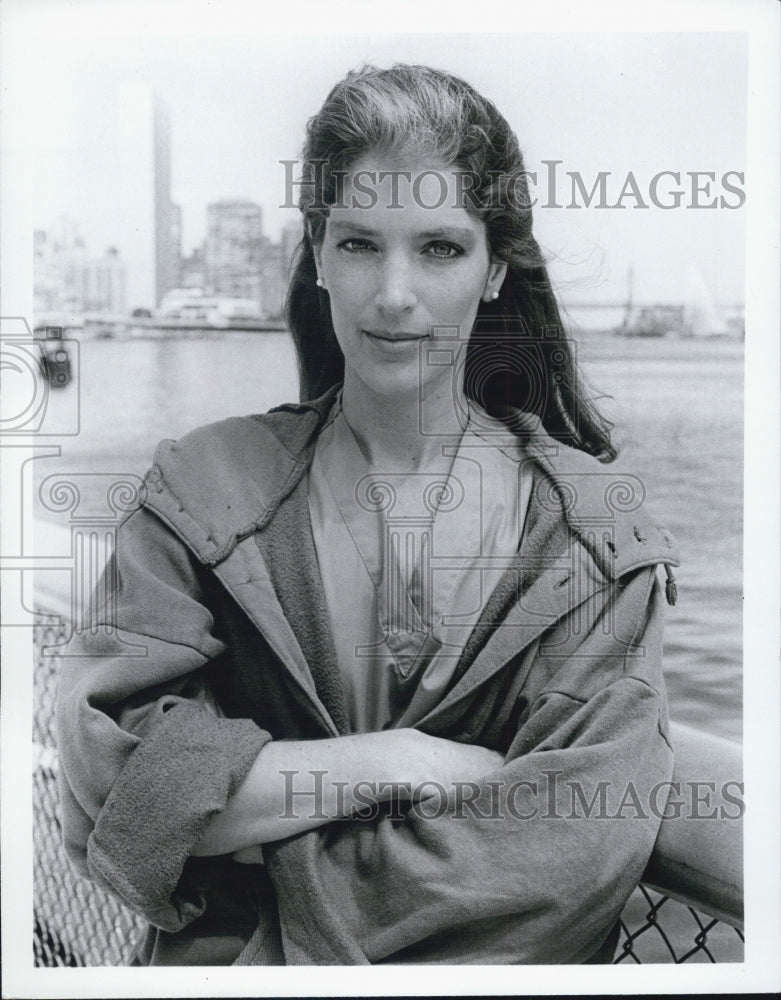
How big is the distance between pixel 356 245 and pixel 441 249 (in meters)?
0.12

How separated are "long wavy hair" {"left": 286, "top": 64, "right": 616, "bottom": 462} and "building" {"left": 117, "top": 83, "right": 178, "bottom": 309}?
0.19 m

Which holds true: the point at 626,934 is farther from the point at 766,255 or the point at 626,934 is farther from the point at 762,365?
the point at 766,255

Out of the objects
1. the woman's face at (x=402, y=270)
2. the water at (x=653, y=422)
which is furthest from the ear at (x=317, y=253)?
the water at (x=653, y=422)

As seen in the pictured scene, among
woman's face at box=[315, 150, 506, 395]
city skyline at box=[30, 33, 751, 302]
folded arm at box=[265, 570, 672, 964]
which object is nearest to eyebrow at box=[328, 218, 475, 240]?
woman's face at box=[315, 150, 506, 395]

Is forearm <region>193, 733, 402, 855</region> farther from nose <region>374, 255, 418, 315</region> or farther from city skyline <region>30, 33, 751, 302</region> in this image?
city skyline <region>30, 33, 751, 302</region>

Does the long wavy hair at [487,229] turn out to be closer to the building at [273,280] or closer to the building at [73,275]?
the building at [273,280]

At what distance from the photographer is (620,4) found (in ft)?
5.56

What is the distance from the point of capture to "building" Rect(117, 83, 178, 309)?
1.68 meters

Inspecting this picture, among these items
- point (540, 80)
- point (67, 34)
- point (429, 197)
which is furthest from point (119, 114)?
point (540, 80)

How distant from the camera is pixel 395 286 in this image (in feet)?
5.25

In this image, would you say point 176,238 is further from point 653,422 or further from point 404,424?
point 653,422

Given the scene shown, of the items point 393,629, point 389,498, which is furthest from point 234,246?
point 393,629

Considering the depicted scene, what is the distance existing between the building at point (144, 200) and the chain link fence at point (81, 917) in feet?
1.66

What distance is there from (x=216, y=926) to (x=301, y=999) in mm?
162
